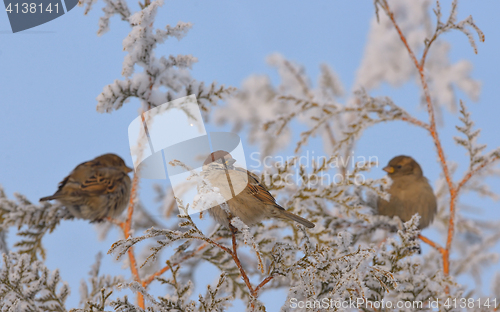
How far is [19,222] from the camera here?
366cm

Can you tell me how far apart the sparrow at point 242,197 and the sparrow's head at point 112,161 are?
9.30ft

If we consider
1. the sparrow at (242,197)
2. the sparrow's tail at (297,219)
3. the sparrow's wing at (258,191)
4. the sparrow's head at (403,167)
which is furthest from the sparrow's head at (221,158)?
the sparrow's head at (403,167)

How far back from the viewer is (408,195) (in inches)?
176

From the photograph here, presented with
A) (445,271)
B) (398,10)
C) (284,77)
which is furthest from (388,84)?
(445,271)

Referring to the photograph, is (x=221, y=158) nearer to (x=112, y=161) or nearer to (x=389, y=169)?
(x=389, y=169)

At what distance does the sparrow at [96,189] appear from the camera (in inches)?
174

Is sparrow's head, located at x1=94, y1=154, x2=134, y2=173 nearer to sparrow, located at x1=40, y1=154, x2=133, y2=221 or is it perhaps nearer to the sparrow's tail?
sparrow, located at x1=40, y1=154, x2=133, y2=221

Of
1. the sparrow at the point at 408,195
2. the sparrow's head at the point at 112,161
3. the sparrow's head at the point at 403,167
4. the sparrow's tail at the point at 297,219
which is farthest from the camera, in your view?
the sparrow's head at the point at 112,161

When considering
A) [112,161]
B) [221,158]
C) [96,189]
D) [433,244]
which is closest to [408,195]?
[433,244]

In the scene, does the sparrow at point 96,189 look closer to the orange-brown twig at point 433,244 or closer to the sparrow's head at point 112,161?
the sparrow's head at point 112,161

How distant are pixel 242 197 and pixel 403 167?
2.90 meters

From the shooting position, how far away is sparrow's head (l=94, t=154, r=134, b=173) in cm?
515

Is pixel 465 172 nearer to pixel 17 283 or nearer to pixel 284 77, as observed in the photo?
pixel 17 283

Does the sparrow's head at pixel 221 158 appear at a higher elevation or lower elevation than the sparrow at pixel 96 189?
lower
